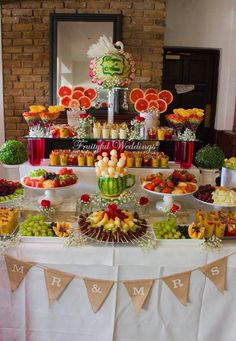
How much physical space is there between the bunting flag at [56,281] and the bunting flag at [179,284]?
0.54 m

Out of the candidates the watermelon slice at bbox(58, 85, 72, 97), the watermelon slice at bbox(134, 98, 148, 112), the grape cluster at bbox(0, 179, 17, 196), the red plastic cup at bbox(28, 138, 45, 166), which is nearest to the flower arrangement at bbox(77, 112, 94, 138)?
the watermelon slice at bbox(58, 85, 72, 97)

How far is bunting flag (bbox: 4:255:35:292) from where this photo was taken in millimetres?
1884

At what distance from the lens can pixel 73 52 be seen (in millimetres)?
4742

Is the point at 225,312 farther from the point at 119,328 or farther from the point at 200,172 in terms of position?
A: the point at 200,172

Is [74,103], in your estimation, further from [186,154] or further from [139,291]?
[139,291]

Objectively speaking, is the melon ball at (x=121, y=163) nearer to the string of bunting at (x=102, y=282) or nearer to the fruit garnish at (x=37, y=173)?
the fruit garnish at (x=37, y=173)

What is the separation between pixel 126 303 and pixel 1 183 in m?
1.21

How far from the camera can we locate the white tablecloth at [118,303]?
1.89 m

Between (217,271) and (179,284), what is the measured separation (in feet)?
0.75

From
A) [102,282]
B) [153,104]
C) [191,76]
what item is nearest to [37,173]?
[102,282]

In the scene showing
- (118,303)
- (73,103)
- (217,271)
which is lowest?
(118,303)

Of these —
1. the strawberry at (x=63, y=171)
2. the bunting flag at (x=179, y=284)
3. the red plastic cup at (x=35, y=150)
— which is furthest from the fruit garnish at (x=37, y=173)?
the bunting flag at (x=179, y=284)

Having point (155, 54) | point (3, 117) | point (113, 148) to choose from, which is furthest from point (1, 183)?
point (155, 54)

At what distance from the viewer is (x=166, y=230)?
2.02m
